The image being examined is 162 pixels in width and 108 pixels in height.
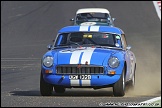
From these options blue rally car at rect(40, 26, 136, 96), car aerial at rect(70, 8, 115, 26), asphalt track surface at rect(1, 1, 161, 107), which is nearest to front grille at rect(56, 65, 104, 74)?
blue rally car at rect(40, 26, 136, 96)

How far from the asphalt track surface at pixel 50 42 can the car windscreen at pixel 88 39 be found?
38.2 inches

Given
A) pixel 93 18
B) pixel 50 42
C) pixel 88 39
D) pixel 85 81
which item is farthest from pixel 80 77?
pixel 93 18

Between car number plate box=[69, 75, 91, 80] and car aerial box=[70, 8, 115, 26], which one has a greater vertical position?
car aerial box=[70, 8, 115, 26]

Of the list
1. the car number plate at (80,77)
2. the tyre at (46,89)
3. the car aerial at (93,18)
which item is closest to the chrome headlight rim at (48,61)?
the tyre at (46,89)

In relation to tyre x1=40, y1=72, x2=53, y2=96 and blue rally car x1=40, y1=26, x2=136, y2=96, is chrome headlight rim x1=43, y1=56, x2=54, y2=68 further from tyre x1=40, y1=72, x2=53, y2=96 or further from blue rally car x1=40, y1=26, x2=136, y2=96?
tyre x1=40, y1=72, x2=53, y2=96

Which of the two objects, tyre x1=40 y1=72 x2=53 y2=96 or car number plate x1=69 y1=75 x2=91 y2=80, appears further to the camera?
tyre x1=40 y1=72 x2=53 y2=96

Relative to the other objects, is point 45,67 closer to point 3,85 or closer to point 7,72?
point 3,85

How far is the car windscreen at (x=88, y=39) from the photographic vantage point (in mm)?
12195

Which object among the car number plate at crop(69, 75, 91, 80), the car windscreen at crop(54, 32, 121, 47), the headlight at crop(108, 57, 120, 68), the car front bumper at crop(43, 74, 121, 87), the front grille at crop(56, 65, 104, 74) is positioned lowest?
the car front bumper at crop(43, 74, 121, 87)

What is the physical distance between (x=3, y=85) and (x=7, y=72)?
2.87 meters

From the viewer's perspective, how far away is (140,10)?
33.5 m

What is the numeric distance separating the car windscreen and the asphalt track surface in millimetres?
969

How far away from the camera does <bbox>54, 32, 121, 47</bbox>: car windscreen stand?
12195 mm

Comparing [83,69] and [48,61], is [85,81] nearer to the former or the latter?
[83,69]
